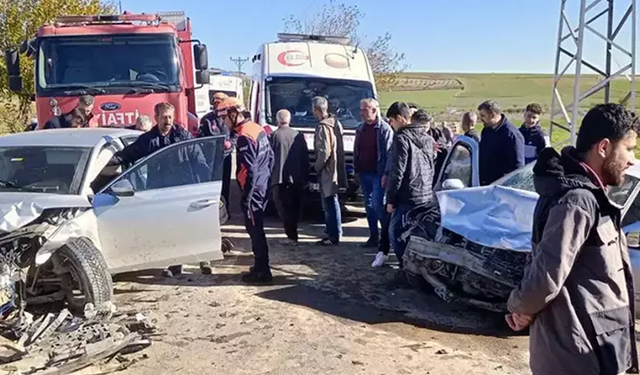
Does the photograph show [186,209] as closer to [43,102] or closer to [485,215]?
[485,215]

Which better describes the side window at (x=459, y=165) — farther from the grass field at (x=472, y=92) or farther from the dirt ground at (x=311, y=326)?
the grass field at (x=472, y=92)

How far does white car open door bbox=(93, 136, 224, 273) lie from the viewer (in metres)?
6.05

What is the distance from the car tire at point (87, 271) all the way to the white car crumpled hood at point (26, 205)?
0.33 m

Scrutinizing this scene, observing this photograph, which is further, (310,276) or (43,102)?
(43,102)

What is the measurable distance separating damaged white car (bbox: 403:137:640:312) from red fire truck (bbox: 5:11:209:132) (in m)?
4.63

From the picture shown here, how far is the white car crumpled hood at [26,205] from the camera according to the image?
525cm

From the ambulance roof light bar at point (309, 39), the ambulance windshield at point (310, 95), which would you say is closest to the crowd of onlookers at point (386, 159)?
the ambulance windshield at point (310, 95)

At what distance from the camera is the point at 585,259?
247 centimetres

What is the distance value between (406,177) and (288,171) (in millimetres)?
2416

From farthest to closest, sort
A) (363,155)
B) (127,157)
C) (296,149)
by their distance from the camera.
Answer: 1. (296,149)
2. (363,155)
3. (127,157)

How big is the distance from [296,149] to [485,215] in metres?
3.63

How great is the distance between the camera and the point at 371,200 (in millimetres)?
8367

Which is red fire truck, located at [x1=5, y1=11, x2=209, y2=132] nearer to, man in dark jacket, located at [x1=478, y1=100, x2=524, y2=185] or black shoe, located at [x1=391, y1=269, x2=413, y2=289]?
black shoe, located at [x1=391, y1=269, x2=413, y2=289]

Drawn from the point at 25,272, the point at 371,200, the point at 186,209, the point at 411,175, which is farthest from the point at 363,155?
the point at 25,272
